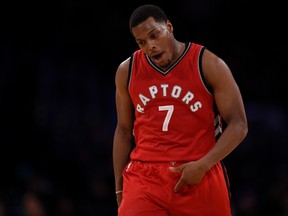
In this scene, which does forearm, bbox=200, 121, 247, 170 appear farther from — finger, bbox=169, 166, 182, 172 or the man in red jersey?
finger, bbox=169, 166, 182, 172

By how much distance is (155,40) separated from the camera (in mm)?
4559

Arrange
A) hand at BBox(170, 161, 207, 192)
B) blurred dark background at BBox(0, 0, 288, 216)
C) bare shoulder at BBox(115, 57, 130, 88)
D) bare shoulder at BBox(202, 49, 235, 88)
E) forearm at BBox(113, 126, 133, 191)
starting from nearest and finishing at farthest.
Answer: hand at BBox(170, 161, 207, 192) → bare shoulder at BBox(202, 49, 235, 88) → bare shoulder at BBox(115, 57, 130, 88) → forearm at BBox(113, 126, 133, 191) → blurred dark background at BBox(0, 0, 288, 216)

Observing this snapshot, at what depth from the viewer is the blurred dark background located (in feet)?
29.8

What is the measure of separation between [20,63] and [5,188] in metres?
2.26

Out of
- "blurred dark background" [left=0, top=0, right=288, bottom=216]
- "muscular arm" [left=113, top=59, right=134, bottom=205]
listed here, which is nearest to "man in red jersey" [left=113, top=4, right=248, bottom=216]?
"muscular arm" [left=113, top=59, right=134, bottom=205]

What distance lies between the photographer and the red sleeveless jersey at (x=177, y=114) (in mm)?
4543

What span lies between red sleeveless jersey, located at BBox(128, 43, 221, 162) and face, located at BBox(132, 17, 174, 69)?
3.9 inches

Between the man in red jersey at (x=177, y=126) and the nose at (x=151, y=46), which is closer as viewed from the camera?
the man in red jersey at (x=177, y=126)

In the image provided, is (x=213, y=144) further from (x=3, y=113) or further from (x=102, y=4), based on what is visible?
(x=102, y=4)

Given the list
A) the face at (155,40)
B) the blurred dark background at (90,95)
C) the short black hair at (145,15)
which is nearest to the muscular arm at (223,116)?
the face at (155,40)

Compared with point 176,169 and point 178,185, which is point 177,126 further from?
point 178,185

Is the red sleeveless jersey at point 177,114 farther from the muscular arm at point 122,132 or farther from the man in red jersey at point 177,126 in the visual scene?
Answer: the muscular arm at point 122,132

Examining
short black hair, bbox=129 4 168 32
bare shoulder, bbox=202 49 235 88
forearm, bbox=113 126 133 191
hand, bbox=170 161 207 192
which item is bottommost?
hand, bbox=170 161 207 192

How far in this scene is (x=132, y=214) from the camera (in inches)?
173
